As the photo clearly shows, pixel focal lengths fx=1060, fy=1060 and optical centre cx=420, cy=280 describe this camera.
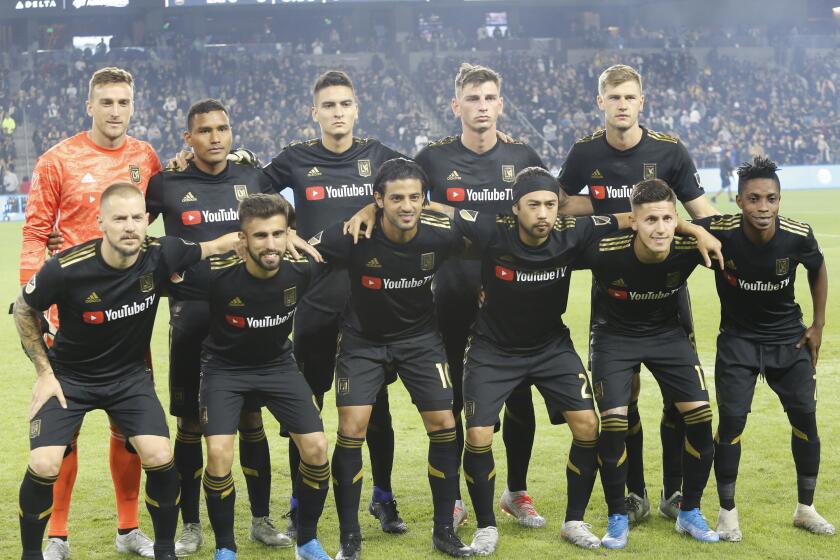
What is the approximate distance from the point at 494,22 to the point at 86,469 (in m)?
43.1

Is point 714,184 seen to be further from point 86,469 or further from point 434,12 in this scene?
point 86,469

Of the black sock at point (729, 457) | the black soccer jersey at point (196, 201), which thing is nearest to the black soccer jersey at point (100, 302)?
the black soccer jersey at point (196, 201)

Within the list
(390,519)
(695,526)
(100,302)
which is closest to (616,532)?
(695,526)

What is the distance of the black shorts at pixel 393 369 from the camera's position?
233 inches

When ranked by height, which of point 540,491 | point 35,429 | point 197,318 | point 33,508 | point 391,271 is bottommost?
point 540,491

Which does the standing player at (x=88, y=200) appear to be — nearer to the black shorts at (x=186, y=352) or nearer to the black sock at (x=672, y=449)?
the black shorts at (x=186, y=352)

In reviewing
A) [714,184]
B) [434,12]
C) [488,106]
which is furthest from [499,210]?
[434,12]

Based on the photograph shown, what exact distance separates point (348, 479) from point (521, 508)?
3.98ft

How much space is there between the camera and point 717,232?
19.7 ft

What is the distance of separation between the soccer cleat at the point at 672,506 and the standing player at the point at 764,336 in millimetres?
404

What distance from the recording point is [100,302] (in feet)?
17.6

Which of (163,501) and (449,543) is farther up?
(163,501)

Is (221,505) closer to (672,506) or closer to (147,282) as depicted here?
(147,282)

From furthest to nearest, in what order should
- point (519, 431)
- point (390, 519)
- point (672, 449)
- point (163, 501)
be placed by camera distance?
1. point (519, 431)
2. point (672, 449)
3. point (390, 519)
4. point (163, 501)
